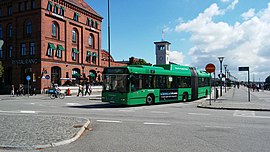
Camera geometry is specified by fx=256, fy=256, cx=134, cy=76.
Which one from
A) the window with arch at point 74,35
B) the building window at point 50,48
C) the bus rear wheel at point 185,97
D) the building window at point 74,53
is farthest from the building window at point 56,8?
the bus rear wheel at point 185,97

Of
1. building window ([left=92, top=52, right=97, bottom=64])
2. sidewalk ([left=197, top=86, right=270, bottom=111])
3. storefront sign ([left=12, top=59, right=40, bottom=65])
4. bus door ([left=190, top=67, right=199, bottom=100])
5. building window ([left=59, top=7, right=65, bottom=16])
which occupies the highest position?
building window ([left=59, top=7, right=65, bottom=16])

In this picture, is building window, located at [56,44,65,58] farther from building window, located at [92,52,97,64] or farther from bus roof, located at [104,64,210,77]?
bus roof, located at [104,64,210,77]

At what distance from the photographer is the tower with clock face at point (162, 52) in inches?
3393

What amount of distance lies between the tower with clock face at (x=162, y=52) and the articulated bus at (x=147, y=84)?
61.8 m

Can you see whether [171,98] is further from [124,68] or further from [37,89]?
[37,89]

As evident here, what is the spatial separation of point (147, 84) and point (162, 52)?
2725 inches

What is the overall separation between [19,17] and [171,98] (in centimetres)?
3689

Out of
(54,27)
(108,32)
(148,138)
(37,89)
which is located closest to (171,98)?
(108,32)

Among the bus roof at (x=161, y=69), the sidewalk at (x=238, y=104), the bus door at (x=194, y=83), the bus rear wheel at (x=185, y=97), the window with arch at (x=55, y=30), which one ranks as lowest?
the sidewalk at (x=238, y=104)

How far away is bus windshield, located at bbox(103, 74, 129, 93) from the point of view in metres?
17.2

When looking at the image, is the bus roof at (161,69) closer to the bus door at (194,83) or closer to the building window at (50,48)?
the bus door at (194,83)

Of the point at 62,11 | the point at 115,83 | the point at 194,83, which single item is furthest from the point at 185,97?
the point at 62,11

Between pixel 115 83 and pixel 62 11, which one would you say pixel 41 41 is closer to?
pixel 62 11

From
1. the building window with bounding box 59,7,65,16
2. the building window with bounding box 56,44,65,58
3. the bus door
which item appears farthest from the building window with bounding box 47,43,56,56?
the bus door
